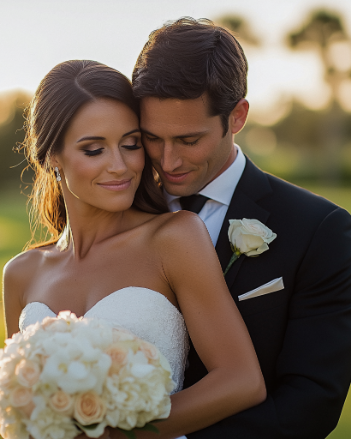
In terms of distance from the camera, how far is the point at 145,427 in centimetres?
220

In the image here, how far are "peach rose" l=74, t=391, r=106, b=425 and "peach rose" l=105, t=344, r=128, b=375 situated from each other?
0.39 ft

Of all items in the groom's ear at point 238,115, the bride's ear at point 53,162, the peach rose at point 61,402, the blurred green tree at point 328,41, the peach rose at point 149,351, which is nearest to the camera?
the peach rose at point 61,402

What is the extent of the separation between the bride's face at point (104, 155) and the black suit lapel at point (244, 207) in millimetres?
633

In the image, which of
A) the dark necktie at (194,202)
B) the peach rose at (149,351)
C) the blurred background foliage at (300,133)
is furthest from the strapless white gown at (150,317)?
the blurred background foliage at (300,133)

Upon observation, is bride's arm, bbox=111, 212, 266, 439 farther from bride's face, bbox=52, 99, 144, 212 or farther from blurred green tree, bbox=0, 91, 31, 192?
blurred green tree, bbox=0, 91, 31, 192

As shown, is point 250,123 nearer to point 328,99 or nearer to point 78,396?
point 328,99

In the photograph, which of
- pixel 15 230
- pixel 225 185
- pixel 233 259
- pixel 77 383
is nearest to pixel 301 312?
pixel 233 259

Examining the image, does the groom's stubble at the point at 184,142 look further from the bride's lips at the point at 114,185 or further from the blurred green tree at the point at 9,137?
the blurred green tree at the point at 9,137

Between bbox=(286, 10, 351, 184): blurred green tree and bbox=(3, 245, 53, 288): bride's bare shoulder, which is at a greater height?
bbox=(286, 10, 351, 184): blurred green tree

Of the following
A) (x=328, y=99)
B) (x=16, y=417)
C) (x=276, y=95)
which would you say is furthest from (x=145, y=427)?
(x=328, y=99)

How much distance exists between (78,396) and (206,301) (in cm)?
98

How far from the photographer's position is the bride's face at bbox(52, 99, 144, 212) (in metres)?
3.05

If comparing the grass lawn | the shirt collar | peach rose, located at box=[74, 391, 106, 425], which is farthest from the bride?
the grass lawn

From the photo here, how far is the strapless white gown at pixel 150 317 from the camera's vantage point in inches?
115
